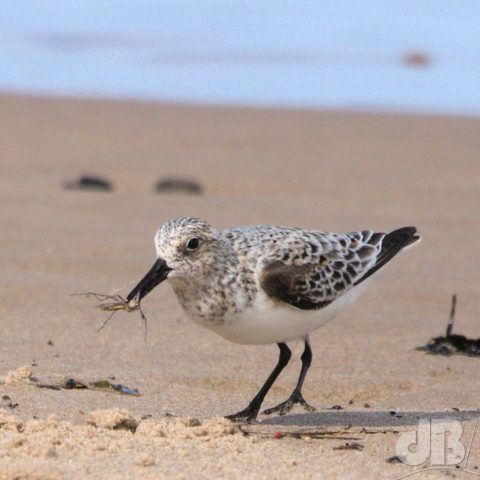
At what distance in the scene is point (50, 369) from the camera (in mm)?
5918

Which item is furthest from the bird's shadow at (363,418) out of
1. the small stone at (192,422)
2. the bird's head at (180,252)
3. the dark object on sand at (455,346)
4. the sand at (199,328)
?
the dark object on sand at (455,346)

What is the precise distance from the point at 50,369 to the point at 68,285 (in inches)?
91.4

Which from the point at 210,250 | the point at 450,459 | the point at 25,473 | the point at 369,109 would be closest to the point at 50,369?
the point at 210,250

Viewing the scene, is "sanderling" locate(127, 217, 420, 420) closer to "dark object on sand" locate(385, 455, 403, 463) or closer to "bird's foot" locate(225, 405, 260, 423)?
"bird's foot" locate(225, 405, 260, 423)

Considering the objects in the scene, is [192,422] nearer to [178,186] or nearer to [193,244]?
[193,244]

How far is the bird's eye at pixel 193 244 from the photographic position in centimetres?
475

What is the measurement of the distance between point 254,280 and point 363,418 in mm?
1052

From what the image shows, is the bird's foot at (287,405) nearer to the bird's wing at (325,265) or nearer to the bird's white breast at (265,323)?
the bird's white breast at (265,323)

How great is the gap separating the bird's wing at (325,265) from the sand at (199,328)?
0.68m

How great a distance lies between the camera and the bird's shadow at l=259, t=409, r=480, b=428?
17.0 feet

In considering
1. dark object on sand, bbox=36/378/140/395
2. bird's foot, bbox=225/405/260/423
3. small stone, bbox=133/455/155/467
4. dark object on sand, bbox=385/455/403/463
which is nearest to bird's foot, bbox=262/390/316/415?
bird's foot, bbox=225/405/260/423

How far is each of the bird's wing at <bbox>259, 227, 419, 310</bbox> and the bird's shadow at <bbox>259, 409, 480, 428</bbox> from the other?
0.62 meters

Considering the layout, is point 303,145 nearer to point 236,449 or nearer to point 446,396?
point 446,396

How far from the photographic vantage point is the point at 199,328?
7266 millimetres
